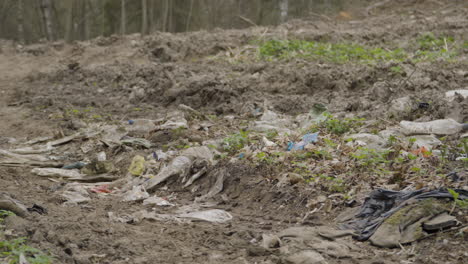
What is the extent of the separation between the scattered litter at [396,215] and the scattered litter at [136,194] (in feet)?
7.20

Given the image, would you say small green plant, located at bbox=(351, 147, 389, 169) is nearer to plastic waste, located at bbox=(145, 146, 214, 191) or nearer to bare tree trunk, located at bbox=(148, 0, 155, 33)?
plastic waste, located at bbox=(145, 146, 214, 191)

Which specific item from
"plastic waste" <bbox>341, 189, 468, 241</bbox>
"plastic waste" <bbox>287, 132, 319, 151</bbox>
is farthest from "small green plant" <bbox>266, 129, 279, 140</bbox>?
"plastic waste" <bbox>341, 189, 468, 241</bbox>

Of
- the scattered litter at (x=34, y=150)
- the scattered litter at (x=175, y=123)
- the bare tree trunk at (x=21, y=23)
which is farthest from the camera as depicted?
the bare tree trunk at (x=21, y=23)

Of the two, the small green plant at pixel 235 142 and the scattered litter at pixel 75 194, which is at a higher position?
the small green plant at pixel 235 142

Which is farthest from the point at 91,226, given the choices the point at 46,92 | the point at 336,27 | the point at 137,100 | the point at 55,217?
the point at 336,27

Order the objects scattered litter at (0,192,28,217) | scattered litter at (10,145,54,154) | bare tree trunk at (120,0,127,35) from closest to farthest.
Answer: scattered litter at (0,192,28,217), scattered litter at (10,145,54,154), bare tree trunk at (120,0,127,35)

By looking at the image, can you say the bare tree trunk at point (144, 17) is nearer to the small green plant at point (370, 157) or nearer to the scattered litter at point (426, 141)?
the scattered litter at point (426, 141)

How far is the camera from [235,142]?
618 cm

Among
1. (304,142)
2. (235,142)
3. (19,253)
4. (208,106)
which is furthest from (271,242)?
(208,106)

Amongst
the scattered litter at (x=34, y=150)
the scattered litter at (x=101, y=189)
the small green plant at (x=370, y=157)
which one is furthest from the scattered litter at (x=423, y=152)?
the scattered litter at (x=34, y=150)

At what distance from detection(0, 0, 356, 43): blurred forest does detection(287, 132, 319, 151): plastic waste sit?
1297 centimetres

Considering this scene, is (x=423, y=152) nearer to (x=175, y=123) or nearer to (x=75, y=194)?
(x=75, y=194)

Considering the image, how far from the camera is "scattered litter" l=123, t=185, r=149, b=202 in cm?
527

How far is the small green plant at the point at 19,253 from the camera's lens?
2.96 meters
